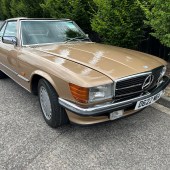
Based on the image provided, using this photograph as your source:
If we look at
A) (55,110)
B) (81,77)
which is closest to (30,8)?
(55,110)

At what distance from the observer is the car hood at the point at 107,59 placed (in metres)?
3.00

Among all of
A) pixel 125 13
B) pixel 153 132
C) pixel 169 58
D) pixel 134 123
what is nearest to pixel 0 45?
pixel 125 13

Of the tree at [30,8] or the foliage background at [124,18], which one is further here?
the tree at [30,8]

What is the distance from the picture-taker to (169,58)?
640 cm

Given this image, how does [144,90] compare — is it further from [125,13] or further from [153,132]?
[125,13]

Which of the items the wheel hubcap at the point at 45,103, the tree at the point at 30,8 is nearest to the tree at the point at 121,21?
the wheel hubcap at the point at 45,103

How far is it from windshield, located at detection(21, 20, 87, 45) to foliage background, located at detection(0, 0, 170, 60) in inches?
48.6

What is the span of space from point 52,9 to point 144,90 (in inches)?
231

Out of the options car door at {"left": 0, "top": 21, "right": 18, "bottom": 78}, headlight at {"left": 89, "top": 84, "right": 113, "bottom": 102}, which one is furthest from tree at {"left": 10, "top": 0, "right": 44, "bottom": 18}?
headlight at {"left": 89, "top": 84, "right": 113, "bottom": 102}

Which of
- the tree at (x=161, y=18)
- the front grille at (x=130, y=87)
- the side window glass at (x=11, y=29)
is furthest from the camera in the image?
the side window glass at (x=11, y=29)

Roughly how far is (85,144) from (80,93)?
773 millimetres

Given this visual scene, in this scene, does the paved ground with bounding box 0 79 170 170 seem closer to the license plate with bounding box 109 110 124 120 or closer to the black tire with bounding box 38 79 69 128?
the black tire with bounding box 38 79 69 128

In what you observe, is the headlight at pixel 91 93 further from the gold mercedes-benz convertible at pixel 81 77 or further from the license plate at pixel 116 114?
the license plate at pixel 116 114

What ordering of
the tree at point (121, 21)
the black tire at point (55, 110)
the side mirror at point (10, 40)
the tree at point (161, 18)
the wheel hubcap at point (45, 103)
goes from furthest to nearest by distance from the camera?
the tree at point (121, 21) → the side mirror at point (10, 40) → the tree at point (161, 18) → the wheel hubcap at point (45, 103) → the black tire at point (55, 110)
